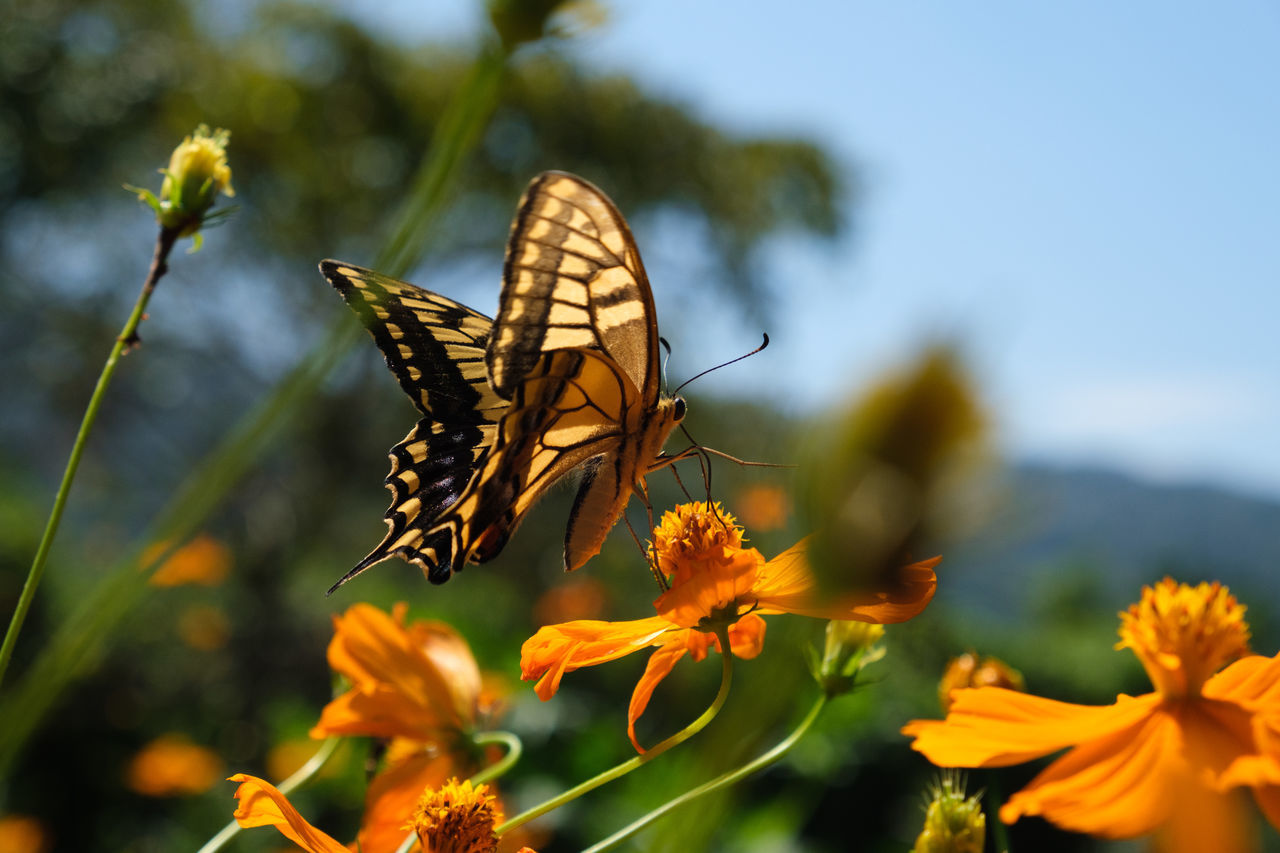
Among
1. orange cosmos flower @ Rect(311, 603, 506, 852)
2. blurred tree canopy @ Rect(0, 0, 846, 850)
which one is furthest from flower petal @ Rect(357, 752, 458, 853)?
blurred tree canopy @ Rect(0, 0, 846, 850)

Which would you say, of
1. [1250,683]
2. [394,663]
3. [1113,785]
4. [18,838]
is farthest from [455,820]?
[18,838]

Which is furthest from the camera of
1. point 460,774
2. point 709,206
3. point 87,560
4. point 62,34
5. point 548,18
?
point 709,206

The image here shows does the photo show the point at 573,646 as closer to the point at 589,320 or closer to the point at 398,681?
the point at 398,681

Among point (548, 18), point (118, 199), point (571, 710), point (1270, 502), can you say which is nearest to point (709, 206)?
point (118, 199)

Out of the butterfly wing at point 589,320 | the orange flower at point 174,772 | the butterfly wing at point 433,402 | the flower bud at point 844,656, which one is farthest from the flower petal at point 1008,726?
the orange flower at point 174,772

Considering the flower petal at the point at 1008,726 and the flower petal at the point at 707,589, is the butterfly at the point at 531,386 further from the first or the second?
the flower petal at the point at 1008,726

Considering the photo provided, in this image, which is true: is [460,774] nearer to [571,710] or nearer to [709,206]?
[571,710]
